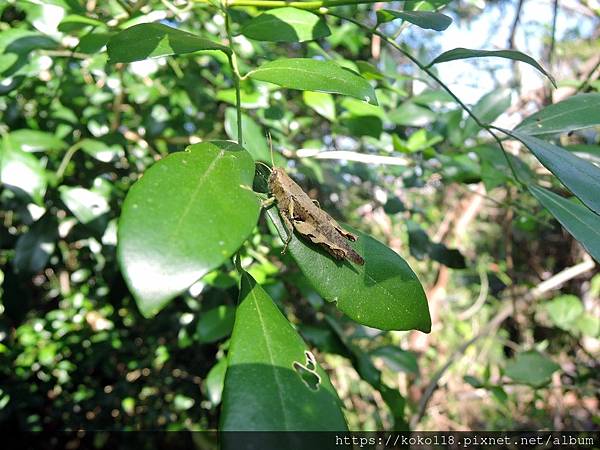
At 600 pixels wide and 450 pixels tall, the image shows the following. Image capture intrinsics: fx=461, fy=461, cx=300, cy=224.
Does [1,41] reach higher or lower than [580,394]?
higher

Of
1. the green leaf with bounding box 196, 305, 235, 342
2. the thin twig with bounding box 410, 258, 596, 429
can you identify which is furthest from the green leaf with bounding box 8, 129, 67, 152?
the thin twig with bounding box 410, 258, 596, 429

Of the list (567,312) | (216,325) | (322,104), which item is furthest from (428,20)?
(567,312)

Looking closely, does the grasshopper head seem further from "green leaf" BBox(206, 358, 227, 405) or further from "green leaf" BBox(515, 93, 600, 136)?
"green leaf" BBox(206, 358, 227, 405)

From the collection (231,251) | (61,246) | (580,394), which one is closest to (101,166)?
(61,246)

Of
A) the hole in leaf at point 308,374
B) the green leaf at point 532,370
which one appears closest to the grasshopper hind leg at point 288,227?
the hole in leaf at point 308,374

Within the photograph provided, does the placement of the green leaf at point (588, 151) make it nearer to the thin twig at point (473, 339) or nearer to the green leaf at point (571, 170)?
the green leaf at point (571, 170)

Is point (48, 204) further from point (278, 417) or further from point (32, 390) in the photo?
point (278, 417)

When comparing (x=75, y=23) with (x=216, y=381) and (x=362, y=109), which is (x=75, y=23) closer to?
(x=362, y=109)
